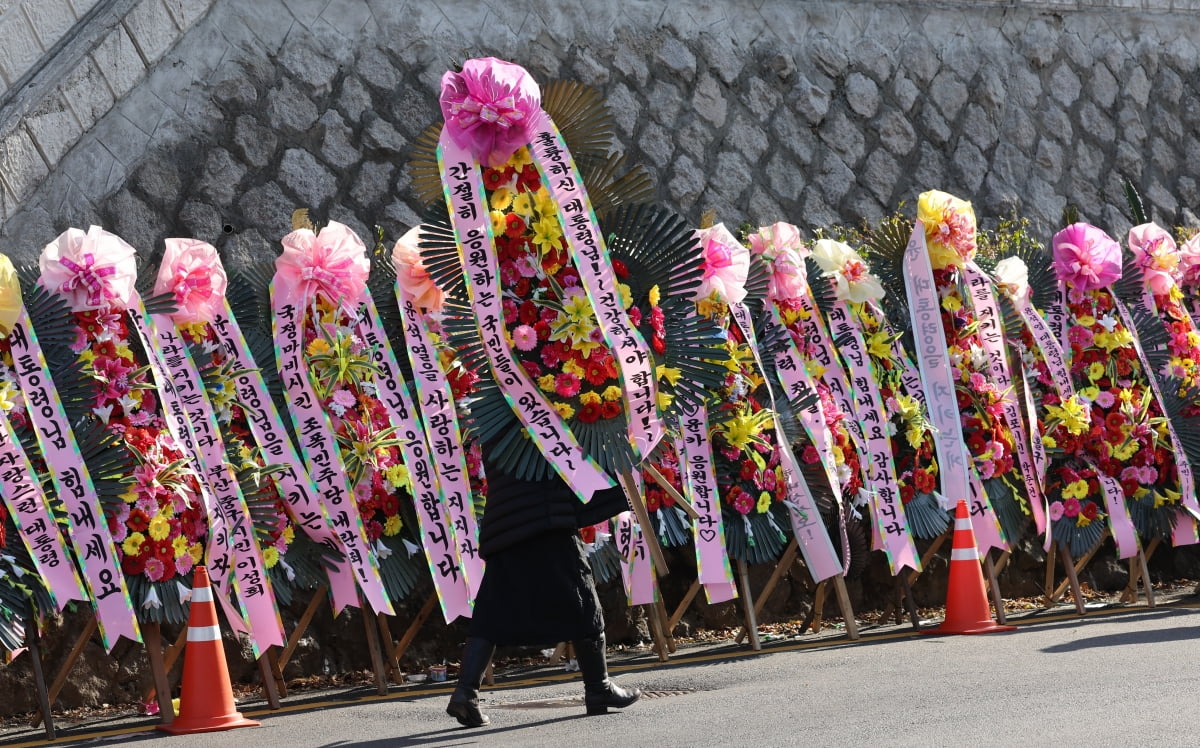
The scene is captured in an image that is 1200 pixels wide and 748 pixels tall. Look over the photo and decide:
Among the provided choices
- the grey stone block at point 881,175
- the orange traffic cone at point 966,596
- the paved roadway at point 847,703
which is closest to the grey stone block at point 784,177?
the grey stone block at point 881,175

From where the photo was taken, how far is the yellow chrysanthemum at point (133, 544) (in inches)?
241

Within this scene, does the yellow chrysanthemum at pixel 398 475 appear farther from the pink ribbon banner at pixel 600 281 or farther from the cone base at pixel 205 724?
the pink ribbon banner at pixel 600 281

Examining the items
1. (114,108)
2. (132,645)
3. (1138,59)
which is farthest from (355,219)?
(1138,59)

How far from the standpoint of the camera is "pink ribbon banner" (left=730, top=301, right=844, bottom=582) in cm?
771

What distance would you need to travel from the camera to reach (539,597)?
18.2ft

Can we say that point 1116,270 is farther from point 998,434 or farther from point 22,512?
point 22,512

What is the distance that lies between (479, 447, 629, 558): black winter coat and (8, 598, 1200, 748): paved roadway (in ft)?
2.21

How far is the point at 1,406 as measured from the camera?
5941mm

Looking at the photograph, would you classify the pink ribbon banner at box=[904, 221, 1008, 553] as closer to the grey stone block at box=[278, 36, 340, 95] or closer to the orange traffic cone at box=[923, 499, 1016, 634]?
the orange traffic cone at box=[923, 499, 1016, 634]

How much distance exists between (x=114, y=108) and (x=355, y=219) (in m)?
1.53

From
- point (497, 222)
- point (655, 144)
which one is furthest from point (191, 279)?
point (655, 144)

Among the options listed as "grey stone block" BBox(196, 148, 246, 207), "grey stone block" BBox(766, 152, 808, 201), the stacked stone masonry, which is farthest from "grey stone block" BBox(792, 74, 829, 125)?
"grey stone block" BBox(196, 148, 246, 207)

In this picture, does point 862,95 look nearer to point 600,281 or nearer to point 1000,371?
point 1000,371

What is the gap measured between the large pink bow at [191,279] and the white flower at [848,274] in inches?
127
